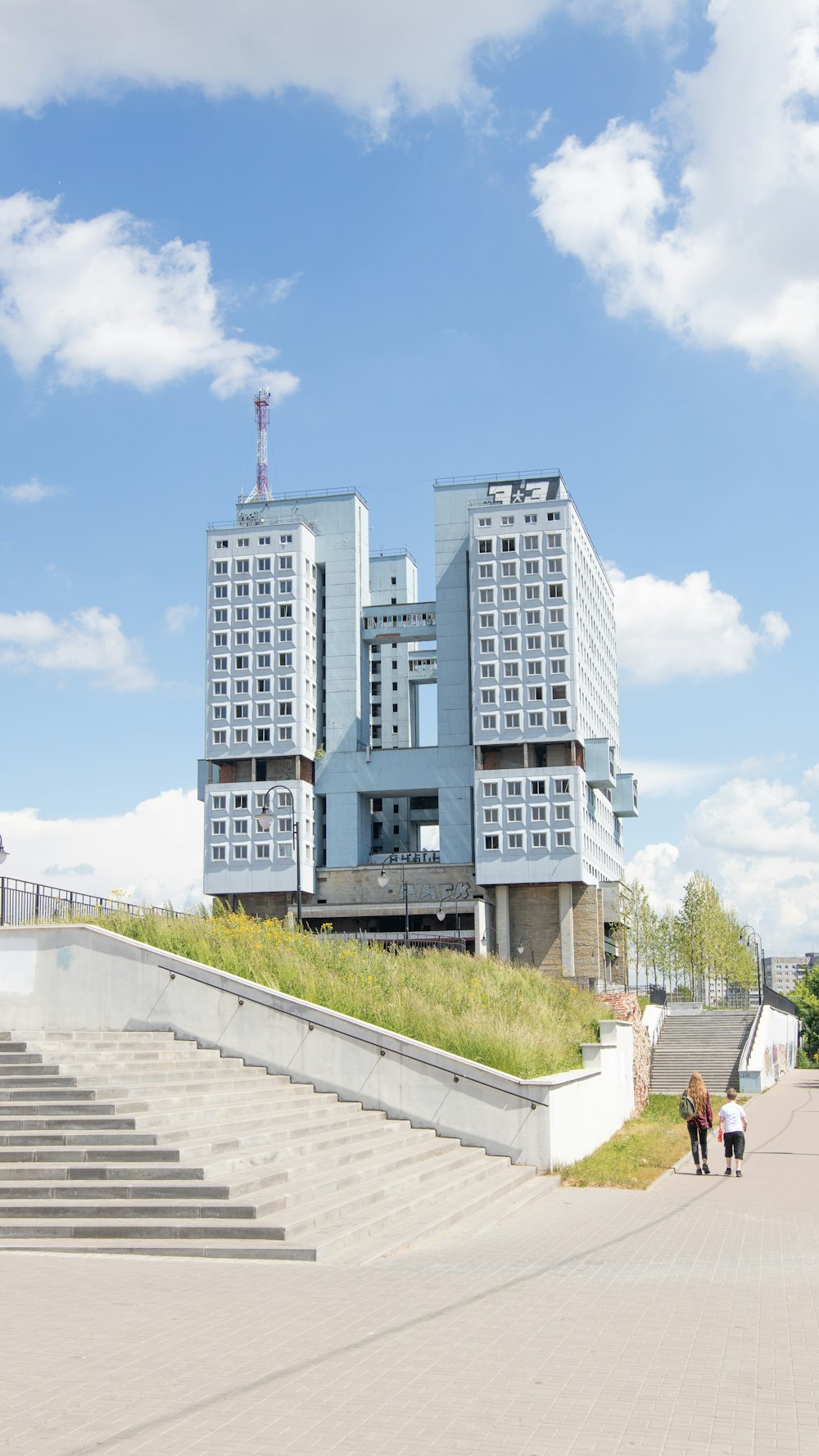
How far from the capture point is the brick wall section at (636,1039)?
30.6 m

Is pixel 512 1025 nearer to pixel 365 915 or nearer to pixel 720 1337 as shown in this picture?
pixel 720 1337

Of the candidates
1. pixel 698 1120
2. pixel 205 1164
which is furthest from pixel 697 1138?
pixel 205 1164

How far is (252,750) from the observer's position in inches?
3105

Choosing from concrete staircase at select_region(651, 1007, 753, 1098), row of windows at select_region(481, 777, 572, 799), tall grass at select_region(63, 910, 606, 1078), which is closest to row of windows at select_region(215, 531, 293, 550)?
row of windows at select_region(481, 777, 572, 799)

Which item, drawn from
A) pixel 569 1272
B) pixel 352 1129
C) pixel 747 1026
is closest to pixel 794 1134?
pixel 352 1129

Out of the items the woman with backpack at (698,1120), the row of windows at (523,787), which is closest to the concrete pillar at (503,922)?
the row of windows at (523,787)

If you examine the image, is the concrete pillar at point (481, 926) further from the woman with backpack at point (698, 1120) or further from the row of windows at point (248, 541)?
the woman with backpack at point (698, 1120)

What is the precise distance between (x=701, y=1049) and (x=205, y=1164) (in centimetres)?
4529

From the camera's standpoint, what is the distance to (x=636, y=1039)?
33562mm

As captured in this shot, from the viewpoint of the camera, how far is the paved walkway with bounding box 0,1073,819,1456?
21.5 feet

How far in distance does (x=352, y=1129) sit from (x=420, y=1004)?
4314 millimetres

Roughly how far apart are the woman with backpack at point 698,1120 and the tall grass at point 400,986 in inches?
84.3

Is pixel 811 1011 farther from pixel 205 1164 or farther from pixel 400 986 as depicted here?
pixel 205 1164

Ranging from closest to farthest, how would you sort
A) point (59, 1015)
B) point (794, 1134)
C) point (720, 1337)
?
point (720, 1337)
point (59, 1015)
point (794, 1134)
